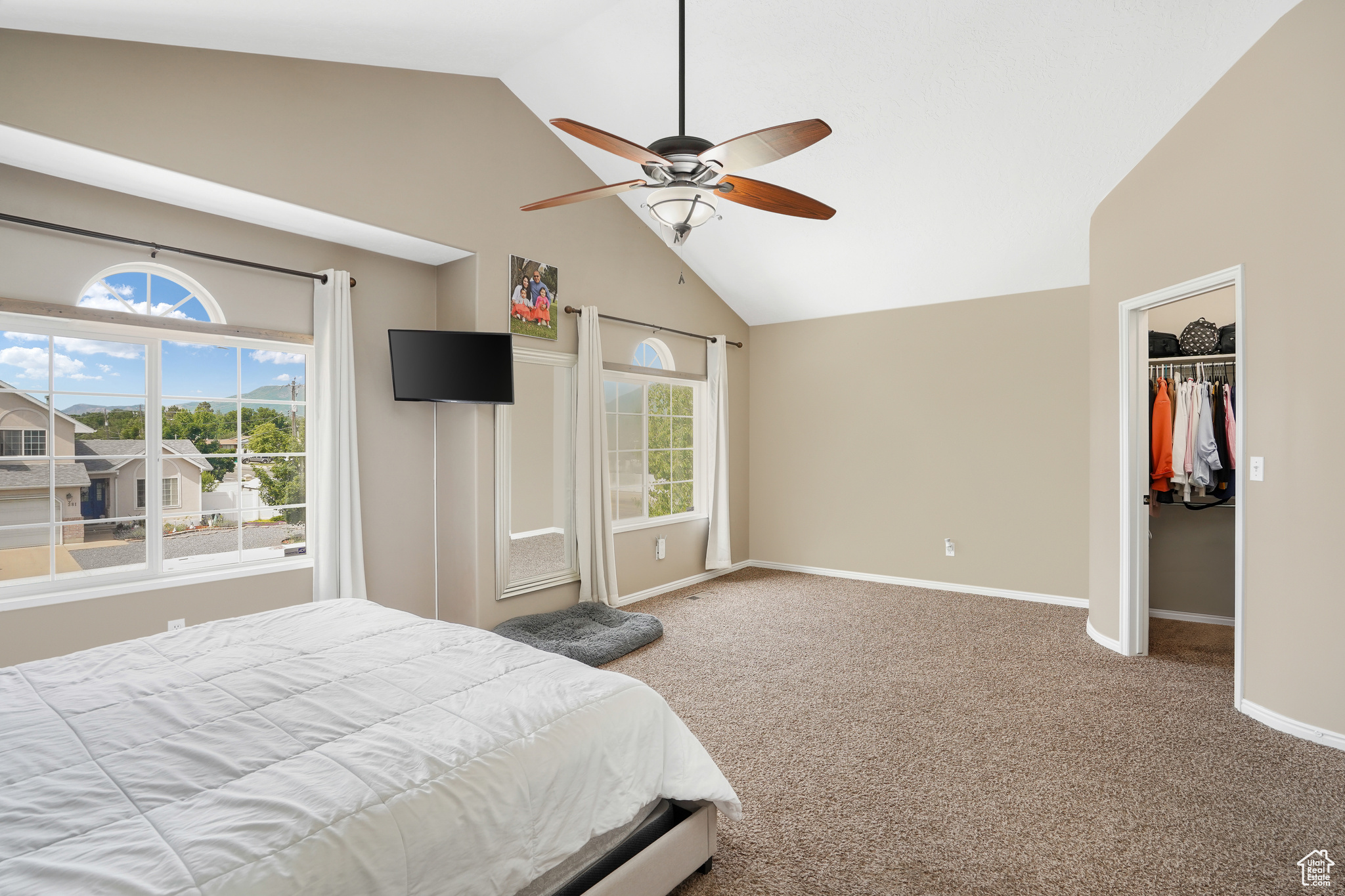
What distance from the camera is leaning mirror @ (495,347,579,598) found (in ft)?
13.5

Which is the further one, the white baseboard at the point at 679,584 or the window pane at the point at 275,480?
the white baseboard at the point at 679,584

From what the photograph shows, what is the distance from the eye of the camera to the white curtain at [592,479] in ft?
15.0

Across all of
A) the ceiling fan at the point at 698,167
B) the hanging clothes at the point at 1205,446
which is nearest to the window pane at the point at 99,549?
the ceiling fan at the point at 698,167

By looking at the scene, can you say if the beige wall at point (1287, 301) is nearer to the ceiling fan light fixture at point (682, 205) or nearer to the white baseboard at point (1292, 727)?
the white baseboard at point (1292, 727)

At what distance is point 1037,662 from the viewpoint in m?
3.68

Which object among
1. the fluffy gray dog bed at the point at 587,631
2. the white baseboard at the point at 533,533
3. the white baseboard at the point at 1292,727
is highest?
the white baseboard at the point at 533,533

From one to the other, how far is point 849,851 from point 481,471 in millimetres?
2864

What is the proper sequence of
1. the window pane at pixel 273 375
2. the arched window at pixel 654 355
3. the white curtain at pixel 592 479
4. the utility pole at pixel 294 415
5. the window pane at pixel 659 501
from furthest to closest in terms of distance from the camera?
1. the window pane at pixel 659 501
2. the arched window at pixel 654 355
3. the white curtain at pixel 592 479
4. the utility pole at pixel 294 415
5. the window pane at pixel 273 375

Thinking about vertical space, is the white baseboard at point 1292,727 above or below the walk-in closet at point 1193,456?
below

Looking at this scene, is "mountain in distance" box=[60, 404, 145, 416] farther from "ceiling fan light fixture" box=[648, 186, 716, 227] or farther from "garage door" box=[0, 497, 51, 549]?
"ceiling fan light fixture" box=[648, 186, 716, 227]

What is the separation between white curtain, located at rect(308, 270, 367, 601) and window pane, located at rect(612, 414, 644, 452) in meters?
2.04

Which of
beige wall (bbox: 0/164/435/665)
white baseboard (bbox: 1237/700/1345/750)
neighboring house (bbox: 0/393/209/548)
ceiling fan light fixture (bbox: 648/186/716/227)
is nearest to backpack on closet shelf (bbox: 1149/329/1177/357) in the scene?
white baseboard (bbox: 1237/700/1345/750)

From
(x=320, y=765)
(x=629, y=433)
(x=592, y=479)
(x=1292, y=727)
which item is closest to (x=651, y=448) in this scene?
(x=629, y=433)

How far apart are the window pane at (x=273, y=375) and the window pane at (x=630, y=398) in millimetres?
2228
